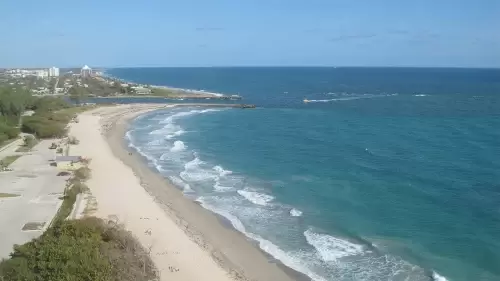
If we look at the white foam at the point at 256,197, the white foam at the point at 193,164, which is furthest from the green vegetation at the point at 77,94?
the white foam at the point at 256,197

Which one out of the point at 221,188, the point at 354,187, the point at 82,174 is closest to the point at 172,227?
the point at 221,188

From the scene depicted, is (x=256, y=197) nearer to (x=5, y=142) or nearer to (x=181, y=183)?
(x=181, y=183)

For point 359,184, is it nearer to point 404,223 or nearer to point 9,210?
point 404,223

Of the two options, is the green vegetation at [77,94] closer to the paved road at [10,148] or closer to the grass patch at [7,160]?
the paved road at [10,148]

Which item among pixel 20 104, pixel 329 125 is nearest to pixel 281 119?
pixel 329 125

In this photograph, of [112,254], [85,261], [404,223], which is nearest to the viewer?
[85,261]
